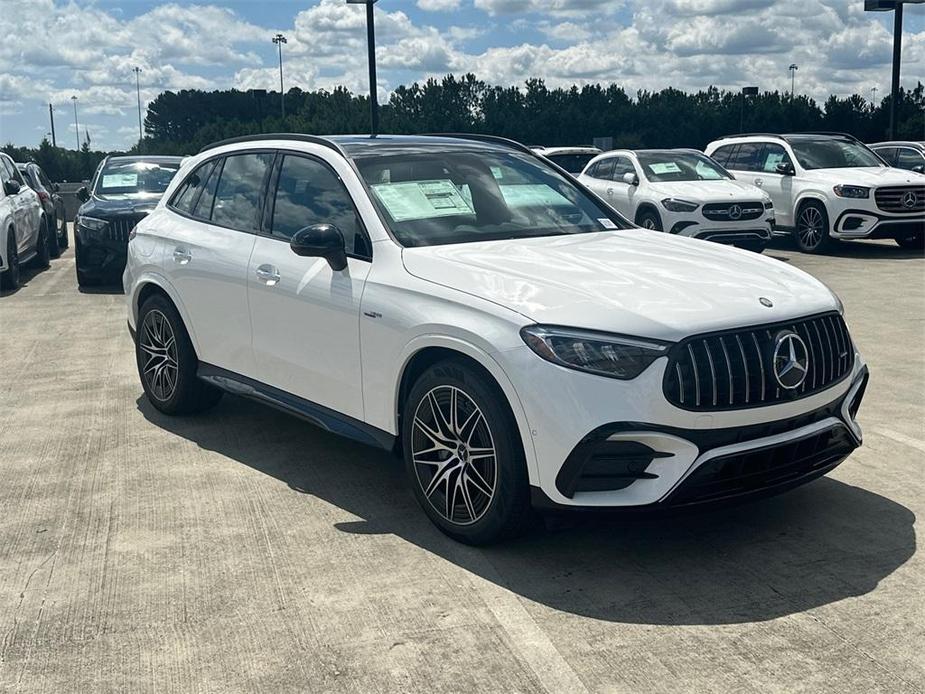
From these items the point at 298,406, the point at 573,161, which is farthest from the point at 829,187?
the point at 298,406

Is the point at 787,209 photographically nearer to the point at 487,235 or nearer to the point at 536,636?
the point at 487,235

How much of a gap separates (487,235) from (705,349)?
150cm

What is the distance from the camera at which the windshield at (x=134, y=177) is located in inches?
586

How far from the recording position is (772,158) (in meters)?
17.4

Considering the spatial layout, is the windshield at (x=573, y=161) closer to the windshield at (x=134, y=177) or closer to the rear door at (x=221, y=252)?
the windshield at (x=134, y=177)

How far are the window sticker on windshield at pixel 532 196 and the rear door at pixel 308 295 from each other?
0.87 meters

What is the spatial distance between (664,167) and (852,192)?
2752mm

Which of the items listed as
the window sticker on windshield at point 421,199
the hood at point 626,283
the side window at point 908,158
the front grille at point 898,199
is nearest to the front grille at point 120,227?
the window sticker on windshield at point 421,199

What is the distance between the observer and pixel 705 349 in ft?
13.4

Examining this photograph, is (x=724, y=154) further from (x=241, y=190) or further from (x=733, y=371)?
(x=733, y=371)

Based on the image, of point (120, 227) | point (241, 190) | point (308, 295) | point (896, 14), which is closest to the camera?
point (308, 295)

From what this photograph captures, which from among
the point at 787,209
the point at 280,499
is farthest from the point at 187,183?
the point at 787,209

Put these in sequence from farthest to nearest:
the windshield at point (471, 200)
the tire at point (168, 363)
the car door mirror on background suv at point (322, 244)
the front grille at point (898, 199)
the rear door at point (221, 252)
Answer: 1. the front grille at point (898, 199)
2. the tire at point (168, 363)
3. the rear door at point (221, 252)
4. the windshield at point (471, 200)
5. the car door mirror on background suv at point (322, 244)

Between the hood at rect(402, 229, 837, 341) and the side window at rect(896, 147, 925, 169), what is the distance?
54.2ft
